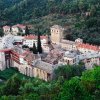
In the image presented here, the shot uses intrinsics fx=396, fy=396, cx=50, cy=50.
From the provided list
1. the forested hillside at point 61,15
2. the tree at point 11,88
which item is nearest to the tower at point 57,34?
the forested hillside at point 61,15

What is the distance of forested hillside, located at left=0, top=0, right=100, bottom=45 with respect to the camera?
4191 centimetres

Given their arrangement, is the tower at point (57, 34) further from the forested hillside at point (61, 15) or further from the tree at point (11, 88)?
the tree at point (11, 88)

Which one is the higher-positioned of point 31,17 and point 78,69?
point 31,17

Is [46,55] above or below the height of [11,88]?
above

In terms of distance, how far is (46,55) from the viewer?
33.4m

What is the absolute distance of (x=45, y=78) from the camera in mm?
29094

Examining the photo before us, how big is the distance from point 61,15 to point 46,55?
59.3 feet

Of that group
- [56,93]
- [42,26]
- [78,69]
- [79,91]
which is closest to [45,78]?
[78,69]

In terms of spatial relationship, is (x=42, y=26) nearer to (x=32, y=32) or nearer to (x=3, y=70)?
(x=32, y=32)

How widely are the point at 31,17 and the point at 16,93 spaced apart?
3150 centimetres

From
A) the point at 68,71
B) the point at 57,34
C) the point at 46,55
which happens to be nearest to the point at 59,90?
the point at 68,71

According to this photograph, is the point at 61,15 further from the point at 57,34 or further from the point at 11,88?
the point at 11,88

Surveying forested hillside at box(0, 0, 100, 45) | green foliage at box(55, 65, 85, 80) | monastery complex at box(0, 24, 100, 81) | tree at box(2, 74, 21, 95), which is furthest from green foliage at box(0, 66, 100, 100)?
forested hillside at box(0, 0, 100, 45)

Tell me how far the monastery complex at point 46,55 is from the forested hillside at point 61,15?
3627 millimetres
